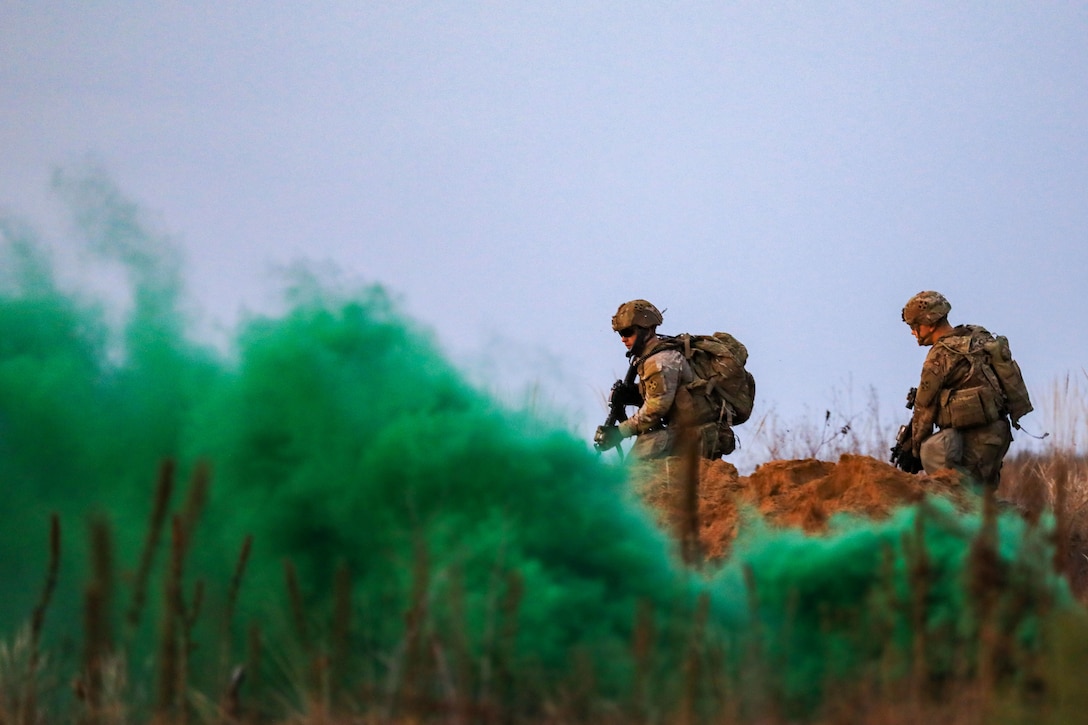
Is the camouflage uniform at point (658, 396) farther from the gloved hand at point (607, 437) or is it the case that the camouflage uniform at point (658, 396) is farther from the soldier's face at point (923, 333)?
the soldier's face at point (923, 333)

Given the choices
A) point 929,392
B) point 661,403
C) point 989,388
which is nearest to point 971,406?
point 989,388

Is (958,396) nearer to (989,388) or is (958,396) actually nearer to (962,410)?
(962,410)

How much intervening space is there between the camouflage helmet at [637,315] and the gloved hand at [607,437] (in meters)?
0.71

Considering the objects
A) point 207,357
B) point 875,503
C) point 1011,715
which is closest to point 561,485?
point 207,357

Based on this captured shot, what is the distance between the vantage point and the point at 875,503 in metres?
7.19

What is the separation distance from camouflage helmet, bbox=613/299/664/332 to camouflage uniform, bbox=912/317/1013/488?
2015 mm

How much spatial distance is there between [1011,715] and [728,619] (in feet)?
3.79

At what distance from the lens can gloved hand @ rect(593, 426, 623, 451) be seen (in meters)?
8.70

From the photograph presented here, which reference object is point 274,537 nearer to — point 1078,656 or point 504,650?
point 504,650

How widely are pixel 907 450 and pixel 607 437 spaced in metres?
2.35

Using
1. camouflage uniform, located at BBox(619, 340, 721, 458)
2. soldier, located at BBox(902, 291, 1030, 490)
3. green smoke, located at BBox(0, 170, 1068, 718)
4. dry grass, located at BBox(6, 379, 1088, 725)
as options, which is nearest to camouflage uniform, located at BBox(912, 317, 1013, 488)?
soldier, located at BBox(902, 291, 1030, 490)

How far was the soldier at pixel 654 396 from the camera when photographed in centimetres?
844

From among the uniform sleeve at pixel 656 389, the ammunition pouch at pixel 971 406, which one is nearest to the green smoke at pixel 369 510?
the uniform sleeve at pixel 656 389

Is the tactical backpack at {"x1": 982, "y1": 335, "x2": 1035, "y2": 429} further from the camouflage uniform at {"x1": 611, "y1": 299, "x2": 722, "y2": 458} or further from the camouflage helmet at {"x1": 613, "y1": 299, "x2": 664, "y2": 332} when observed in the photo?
the camouflage helmet at {"x1": 613, "y1": 299, "x2": 664, "y2": 332}
